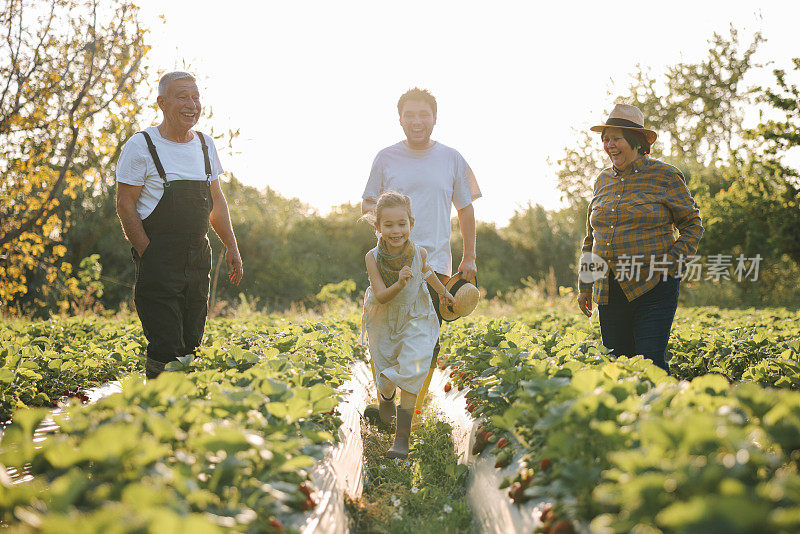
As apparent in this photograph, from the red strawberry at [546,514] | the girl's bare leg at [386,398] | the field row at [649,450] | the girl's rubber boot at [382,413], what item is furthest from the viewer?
the girl's rubber boot at [382,413]

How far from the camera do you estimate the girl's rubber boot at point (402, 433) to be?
12.3ft

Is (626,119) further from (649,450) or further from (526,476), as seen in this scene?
(649,450)

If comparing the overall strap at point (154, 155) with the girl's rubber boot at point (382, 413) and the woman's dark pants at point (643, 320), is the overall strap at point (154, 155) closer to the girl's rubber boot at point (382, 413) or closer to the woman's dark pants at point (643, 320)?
the girl's rubber boot at point (382, 413)

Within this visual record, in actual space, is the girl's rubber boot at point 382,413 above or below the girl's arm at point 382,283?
below

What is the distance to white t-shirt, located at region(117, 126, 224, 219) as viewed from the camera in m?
3.75

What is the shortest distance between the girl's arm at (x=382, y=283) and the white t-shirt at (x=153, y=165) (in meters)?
1.21

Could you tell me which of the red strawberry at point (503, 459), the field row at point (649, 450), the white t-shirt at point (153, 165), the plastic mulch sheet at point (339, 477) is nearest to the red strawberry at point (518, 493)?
the field row at point (649, 450)

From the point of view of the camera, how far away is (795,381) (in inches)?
142

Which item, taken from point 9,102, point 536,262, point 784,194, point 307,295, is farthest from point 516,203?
point 9,102

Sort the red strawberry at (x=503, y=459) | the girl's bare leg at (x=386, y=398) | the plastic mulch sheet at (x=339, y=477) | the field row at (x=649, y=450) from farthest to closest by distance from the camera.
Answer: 1. the girl's bare leg at (x=386, y=398)
2. the red strawberry at (x=503, y=459)
3. the plastic mulch sheet at (x=339, y=477)
4. the field row at (x=649, y=450)

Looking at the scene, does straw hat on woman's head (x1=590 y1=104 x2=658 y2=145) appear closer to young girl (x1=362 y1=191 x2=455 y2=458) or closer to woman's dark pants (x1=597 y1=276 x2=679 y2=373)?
woman's dark pants (x1=597 y1=276 x2=679 y2=373)

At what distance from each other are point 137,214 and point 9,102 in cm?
566

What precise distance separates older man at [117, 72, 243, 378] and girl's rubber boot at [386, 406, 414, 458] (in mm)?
1441

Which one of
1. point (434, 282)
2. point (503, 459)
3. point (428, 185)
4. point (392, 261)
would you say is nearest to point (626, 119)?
point (428, 185)
